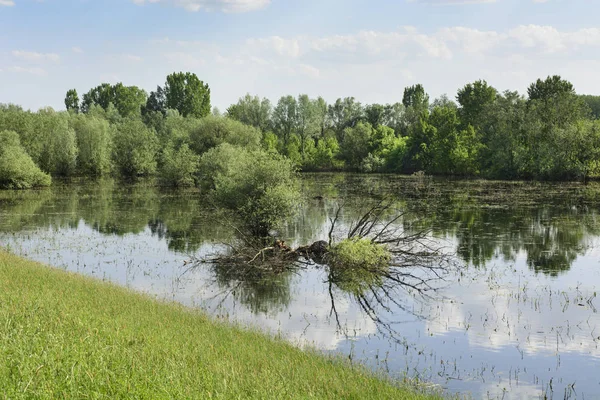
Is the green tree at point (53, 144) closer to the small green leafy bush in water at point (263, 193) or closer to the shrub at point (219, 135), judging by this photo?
the shrub at point (219, 135)

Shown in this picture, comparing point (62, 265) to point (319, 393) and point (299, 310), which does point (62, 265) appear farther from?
point (319, 393)

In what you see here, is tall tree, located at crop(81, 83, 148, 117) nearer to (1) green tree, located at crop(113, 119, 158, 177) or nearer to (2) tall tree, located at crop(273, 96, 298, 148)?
(2) tall tree, located at crop(273, 96, 298, 148)

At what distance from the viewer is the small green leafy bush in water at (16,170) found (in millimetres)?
59844

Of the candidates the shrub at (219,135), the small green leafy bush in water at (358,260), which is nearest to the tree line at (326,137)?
the shrub at (219,135)

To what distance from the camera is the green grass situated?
8.18 meters

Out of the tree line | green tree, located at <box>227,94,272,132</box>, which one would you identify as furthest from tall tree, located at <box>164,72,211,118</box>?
green tree, located at <box>227,94,272,132</box>

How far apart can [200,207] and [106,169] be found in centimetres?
4152

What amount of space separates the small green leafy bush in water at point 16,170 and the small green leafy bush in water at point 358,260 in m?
48.1

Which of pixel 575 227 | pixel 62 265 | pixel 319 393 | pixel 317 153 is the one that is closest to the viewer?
pixel 319 393

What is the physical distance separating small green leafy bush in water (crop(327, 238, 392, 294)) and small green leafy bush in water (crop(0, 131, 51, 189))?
4808 centimetres

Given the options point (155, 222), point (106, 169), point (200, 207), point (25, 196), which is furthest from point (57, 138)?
point (155, 222)

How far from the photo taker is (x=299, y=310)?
17.8 m

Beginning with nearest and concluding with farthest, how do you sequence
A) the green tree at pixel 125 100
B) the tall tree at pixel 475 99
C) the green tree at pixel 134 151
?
the green tree at pixel 134 151, the tall tree at pixel 475 99, the green tree at pixel 125 100

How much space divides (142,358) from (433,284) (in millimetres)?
13645
